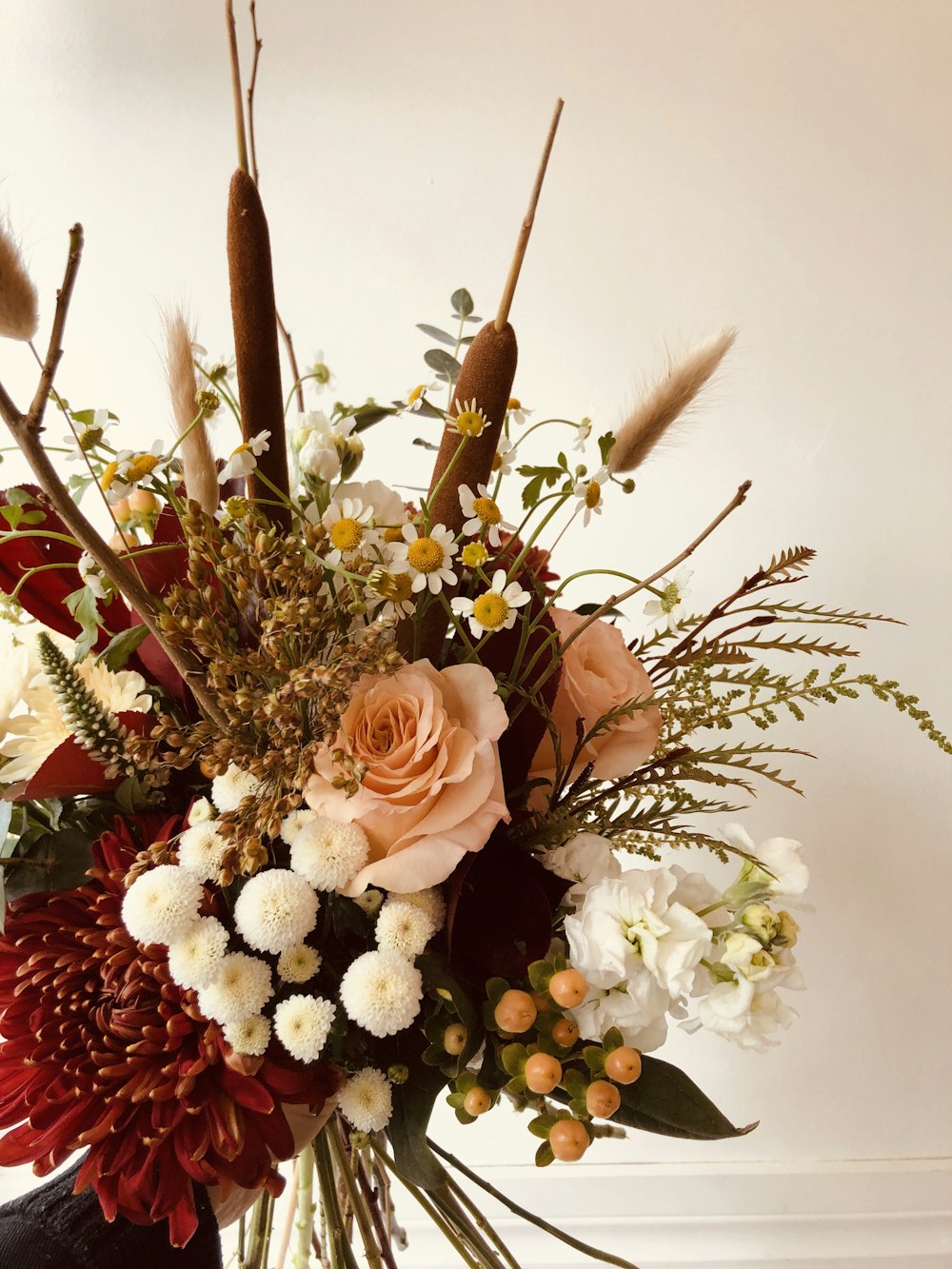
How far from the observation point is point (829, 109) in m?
0.91

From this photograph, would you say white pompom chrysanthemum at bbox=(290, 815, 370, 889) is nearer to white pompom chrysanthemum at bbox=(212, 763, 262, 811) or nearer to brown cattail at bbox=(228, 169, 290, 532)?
white pompom chrysanthemum at bbox=(212, 763, 262, 811)

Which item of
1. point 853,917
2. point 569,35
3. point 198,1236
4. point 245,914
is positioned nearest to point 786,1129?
point 853,917

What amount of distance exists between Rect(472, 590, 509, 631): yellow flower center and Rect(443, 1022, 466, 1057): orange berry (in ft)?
0.66

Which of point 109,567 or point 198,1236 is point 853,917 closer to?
point 198,1236

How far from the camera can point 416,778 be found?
1.48 feet

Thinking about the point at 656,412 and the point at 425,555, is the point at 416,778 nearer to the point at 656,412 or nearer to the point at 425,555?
the point at 425,555

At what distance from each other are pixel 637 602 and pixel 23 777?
26.6 inches

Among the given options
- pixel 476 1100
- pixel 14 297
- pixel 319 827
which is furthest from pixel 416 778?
pixel 14 297

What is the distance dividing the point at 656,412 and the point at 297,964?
0.35m

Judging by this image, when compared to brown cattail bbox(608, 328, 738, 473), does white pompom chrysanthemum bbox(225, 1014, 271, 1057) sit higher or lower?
lower

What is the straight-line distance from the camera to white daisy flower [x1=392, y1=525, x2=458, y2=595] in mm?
454

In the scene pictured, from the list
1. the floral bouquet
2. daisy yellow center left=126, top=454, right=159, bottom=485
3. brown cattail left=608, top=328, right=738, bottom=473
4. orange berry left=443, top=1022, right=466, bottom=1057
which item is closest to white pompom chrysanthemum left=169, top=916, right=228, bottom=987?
the floral bouquet

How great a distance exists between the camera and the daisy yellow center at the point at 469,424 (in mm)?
455

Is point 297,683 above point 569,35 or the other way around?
the other way around
